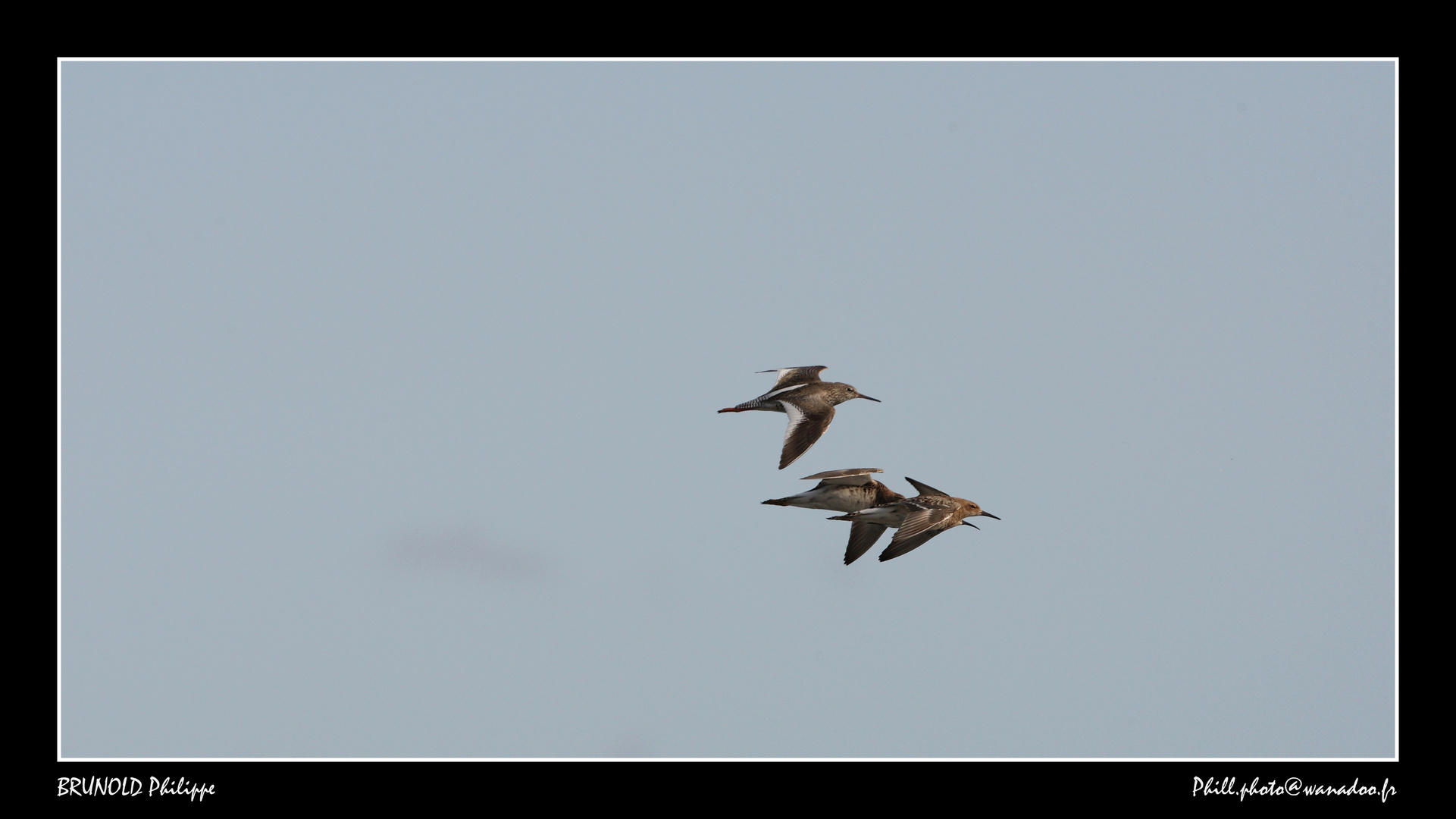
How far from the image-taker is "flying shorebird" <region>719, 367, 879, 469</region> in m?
60.1

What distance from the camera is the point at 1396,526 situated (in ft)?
192

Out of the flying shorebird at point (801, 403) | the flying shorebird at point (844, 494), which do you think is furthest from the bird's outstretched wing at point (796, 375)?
the flying shorebird at point (844, 494)

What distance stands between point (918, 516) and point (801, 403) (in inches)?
167

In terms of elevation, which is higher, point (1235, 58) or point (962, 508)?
point (1235, 58)

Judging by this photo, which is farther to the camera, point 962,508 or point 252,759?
point 962,508

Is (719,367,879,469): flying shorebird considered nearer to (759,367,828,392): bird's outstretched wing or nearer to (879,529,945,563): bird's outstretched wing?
(759,367,828,392): bird's outstretched wing

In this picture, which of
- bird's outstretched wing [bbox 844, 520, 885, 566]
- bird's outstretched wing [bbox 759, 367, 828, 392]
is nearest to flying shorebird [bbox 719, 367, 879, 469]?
bird's outstretched wing [bbox 759, 367, 828, 392]

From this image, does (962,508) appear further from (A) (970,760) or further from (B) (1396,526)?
(B) (1396,526)

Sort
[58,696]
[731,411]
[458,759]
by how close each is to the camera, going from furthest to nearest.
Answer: [731,411], [458,759], [58,696]

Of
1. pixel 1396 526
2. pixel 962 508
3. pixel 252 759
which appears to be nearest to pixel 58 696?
pixel 252 759

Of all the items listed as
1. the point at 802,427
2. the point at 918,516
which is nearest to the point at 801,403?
the point at 802,427

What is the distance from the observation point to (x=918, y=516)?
197 feet

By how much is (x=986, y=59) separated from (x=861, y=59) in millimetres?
3008

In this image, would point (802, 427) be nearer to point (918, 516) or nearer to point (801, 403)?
point (801, 403)
